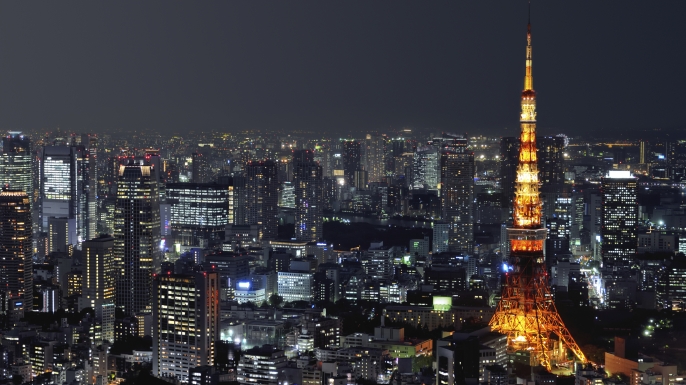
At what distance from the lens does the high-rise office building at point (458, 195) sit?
26.1m

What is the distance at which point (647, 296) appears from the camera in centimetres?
1822

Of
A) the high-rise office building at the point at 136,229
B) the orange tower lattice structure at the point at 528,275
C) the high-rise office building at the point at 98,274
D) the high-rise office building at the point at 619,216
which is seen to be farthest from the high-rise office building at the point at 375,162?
the orange tower lattice structure at the point at 528,275

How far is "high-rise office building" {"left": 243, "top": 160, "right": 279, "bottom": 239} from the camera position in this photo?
28.0m

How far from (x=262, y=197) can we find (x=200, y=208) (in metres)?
1.58

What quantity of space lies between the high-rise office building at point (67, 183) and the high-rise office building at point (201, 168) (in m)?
3.14

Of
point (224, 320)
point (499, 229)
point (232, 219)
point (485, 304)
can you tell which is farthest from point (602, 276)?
point (232, 219)

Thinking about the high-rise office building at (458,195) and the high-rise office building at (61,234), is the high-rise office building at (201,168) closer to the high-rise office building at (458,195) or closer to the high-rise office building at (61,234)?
the high-rise office building at (61,234)

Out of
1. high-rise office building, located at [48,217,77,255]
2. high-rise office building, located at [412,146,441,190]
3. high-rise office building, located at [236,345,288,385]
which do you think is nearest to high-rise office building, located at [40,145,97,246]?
high-rise office building, located at [48,217,77,255]

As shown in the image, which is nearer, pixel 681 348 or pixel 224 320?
pixel 681 348

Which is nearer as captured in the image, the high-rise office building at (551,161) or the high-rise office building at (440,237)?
the high-rise office building at (551,161)

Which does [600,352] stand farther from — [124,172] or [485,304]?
[124,172]

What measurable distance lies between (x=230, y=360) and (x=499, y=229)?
1232cm

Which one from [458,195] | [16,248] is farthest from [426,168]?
[16,248]

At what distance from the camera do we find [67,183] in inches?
1090
